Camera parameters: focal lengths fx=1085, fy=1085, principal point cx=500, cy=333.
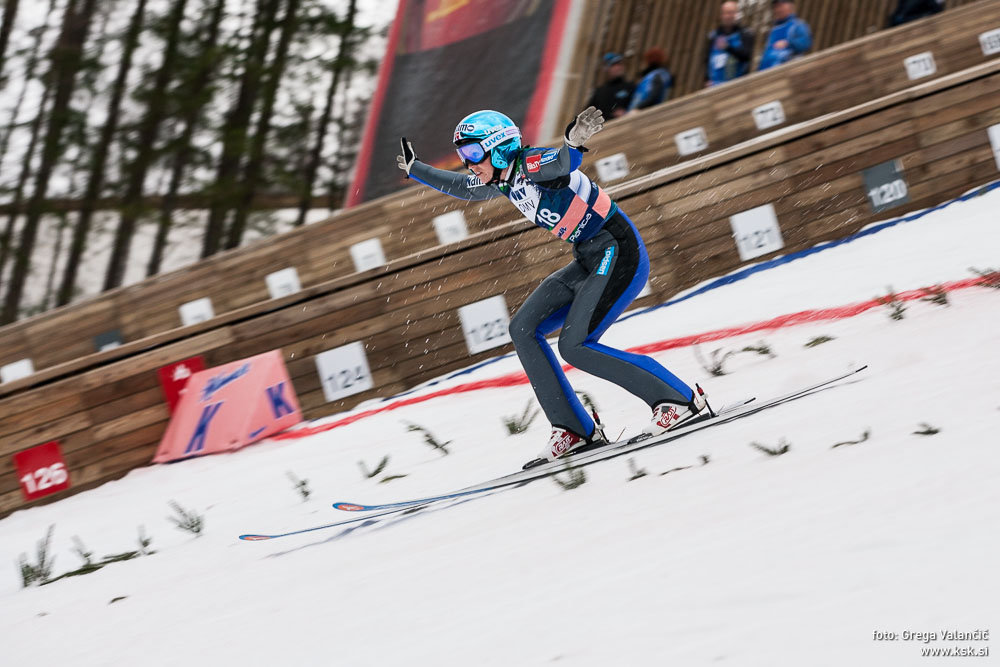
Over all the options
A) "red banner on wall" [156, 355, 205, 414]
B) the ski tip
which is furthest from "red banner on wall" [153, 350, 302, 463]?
the ski tip

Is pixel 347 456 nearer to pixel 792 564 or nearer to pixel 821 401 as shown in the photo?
pixel 821 401

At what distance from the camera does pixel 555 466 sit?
15.2ft

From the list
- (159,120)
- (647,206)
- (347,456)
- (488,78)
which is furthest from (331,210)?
(347,456)

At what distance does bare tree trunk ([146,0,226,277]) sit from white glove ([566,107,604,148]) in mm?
16142

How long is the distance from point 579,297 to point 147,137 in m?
16.7

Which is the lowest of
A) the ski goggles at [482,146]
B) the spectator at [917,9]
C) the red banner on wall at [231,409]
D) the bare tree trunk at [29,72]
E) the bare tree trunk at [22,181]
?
the red banner on wall at [231,409]

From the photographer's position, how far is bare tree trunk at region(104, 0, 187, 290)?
1953 cm

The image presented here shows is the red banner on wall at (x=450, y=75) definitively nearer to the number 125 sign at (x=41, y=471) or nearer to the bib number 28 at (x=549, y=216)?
the number 125 sign at (x=41, y=471)

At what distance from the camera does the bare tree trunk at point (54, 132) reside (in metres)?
19.2

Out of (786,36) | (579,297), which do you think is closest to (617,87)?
(786,36)

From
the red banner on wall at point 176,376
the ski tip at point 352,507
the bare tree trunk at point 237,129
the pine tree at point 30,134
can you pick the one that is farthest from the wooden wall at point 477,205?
the pine tree at point 30,134

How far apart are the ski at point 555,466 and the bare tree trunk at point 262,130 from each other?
1584 centimetres

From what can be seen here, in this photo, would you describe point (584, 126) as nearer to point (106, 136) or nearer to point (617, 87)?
point (617, 87)

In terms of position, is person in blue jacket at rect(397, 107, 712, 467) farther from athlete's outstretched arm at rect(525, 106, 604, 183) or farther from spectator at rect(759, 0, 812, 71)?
spectator at rect(759, 0, 812, 71)
